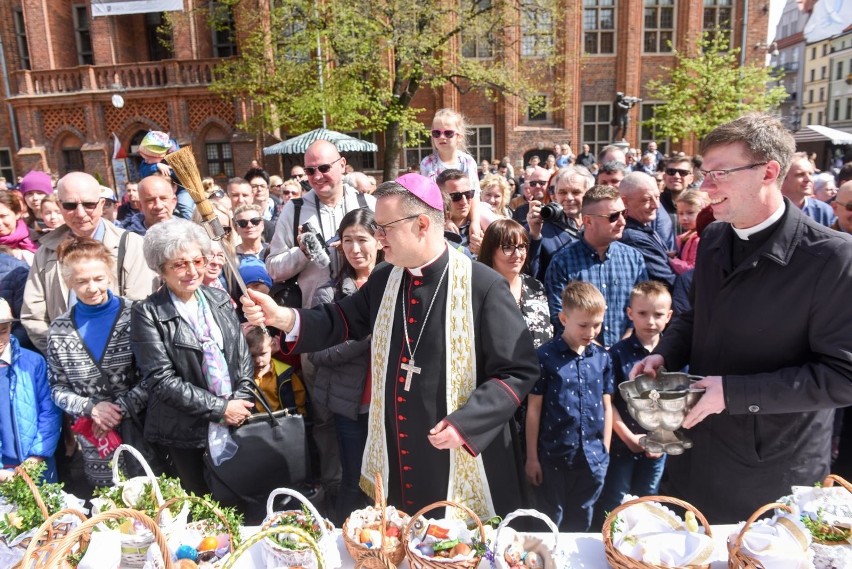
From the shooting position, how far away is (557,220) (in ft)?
13.5

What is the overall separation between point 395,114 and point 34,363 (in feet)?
49.5

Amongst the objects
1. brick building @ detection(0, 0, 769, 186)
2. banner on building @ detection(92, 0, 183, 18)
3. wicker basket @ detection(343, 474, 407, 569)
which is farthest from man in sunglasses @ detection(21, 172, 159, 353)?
brick building @ detection(0, 0, 769, 186)

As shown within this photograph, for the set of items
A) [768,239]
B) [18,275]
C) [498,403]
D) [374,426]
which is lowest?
[374,426]

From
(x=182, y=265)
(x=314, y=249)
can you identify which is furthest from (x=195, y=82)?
(x=182, y=265)

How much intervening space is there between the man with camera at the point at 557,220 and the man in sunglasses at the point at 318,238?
3.95ft

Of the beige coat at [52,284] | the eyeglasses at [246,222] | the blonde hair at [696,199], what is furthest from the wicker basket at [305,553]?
the blonde hair at [696,199]

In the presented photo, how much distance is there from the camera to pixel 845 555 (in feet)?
5.40

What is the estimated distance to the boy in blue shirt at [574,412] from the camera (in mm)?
2904

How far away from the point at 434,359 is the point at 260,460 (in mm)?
1194

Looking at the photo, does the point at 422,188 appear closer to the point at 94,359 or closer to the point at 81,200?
the point at 94,359

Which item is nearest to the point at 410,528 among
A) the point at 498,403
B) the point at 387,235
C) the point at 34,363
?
the point at 498,403

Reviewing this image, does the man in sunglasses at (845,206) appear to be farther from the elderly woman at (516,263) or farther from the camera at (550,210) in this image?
the elderly woman at (516,263)

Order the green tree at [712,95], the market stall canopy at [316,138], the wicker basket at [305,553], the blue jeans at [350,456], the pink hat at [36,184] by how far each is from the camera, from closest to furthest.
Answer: the wicker basket at [305,553] → the blue jeans at [350,456] → the pink hat at [36,184] → the market stall canopy at [316,138] → the green tree at [712,95]

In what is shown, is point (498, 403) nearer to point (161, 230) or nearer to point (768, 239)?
point (768, 239)
